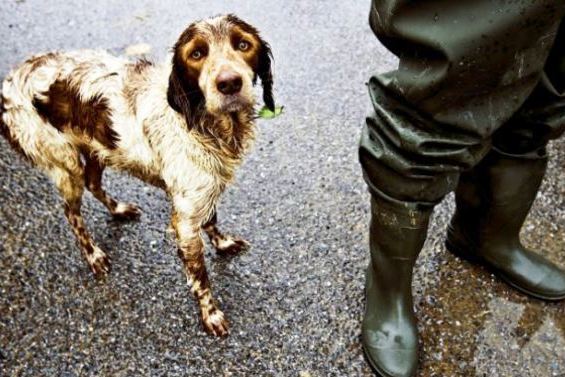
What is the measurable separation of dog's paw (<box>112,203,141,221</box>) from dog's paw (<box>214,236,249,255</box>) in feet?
1.55

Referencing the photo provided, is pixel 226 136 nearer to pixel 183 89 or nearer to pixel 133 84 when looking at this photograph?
pixel 183 89

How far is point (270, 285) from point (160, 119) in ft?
3.03

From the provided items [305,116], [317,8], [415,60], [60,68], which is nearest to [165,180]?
[60,68]

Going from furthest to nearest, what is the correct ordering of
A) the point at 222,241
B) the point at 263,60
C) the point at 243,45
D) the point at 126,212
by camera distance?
1. the point at 126,212
2. the point at 222,241
3. the point at 263,60
4. the point at 243,45

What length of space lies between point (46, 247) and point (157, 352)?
82cm

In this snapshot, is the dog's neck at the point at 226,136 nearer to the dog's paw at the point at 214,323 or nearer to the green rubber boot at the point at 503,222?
the dog's paw at the point at 214,323

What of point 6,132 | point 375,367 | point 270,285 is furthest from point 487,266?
point 6,132

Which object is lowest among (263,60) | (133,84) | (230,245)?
(230,245)

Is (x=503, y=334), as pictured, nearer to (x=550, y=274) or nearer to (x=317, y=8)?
(x=550, y=274)

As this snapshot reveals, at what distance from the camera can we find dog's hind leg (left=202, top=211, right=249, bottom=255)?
2805mm

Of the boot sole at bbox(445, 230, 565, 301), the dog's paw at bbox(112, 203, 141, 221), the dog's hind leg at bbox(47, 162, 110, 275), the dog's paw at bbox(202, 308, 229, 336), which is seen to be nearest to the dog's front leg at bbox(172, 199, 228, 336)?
the dog's paw at bbox(202, 308, 229, 336)

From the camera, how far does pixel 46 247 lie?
291cm

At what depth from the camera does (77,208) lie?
273 cm

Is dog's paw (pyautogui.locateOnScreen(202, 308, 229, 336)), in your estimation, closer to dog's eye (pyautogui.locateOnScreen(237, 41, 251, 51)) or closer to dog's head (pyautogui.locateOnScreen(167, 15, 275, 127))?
dog's head (pyautogui.locateOnScreen(167, 15, 275, 127))
